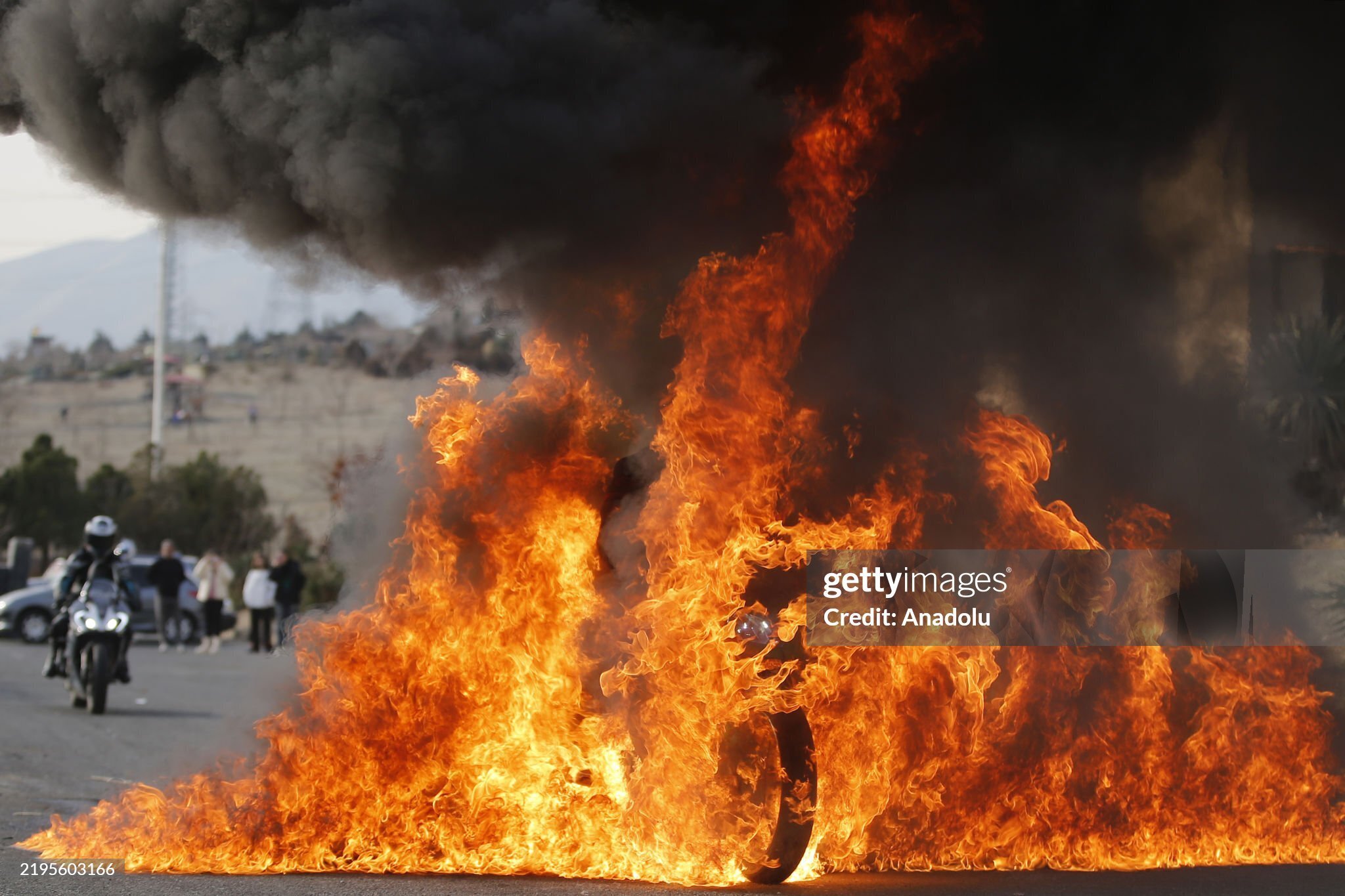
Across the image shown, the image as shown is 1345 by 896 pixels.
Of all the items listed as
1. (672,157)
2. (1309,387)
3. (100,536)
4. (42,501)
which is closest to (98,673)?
(100,536)

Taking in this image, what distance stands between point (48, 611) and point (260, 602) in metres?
6.86

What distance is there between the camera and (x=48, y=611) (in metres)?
25.9

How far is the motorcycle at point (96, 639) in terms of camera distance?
13148mm

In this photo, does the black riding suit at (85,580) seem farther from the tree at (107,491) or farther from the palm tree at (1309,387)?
the tree at (107,491)

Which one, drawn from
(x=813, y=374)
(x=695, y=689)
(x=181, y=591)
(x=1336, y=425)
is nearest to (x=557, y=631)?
(x=695, y=689)

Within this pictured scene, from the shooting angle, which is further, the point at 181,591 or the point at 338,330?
the point at 338,330

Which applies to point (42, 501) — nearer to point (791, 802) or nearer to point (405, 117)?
point (405, 117)

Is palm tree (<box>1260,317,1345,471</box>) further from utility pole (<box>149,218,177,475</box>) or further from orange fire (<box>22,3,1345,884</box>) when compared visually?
utility pole (<box>149,218,177,475</box>)

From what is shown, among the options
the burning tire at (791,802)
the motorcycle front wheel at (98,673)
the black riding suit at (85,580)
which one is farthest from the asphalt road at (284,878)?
the black riding suit at (85,580)

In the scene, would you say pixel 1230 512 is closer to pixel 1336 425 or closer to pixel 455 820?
pixel 1336 425

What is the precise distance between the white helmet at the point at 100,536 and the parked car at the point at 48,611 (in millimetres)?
11949

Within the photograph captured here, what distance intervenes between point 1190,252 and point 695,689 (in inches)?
201

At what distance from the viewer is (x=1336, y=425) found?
12.1m

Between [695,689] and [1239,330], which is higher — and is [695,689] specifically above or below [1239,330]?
below
